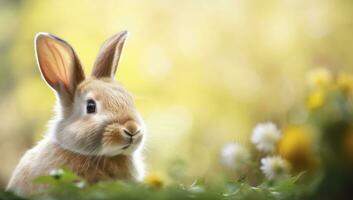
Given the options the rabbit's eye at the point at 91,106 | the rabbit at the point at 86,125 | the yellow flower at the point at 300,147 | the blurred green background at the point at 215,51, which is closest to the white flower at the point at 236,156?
the rabbit at the point at 86,125

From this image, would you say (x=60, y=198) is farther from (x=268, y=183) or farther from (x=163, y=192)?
(x=268, y=183)

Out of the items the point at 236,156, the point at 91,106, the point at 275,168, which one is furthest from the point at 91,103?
the point at 275,168

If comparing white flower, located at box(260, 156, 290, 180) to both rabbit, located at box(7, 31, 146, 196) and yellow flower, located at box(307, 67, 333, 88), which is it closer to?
yellow flower, located at box(307, 67, 333, 88)

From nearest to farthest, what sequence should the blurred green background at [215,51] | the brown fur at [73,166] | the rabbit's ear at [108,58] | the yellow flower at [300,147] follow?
the yellow flower at [300,147]
the brown fur at [73,166]
the rabbit's ear at [108,58]
the blurred green background at [215,51]

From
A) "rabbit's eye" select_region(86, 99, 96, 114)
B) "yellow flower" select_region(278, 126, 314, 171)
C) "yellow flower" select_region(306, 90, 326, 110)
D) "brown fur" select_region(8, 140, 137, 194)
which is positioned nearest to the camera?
"yellow flower" select_region(278, 126, 314, 171)

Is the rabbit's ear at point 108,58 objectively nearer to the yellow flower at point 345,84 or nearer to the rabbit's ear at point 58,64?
the rabbit's ear at point 58,64

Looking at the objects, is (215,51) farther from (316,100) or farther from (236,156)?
(316,100)

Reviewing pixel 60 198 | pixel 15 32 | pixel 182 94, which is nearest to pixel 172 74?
pixel 182 94

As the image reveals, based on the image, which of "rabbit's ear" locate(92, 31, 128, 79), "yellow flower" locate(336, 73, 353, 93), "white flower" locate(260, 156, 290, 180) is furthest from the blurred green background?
"yellow flower" locate(336, 73, 353, 93)
